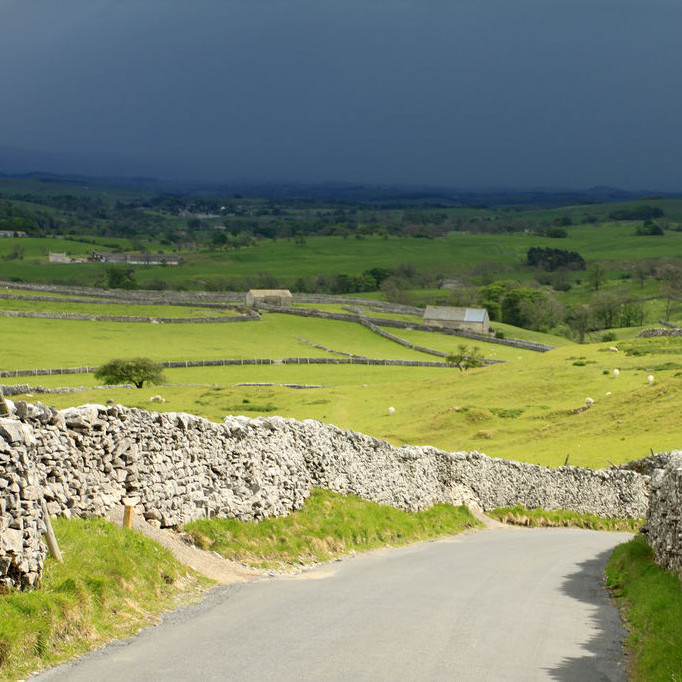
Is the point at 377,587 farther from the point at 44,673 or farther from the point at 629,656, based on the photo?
the point at 44,673

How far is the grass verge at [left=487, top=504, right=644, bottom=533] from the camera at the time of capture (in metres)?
37.7

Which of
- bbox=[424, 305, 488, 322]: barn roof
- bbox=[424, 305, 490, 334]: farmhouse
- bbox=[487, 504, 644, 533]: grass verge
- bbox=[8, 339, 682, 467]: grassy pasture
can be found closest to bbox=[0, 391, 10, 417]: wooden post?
bbox=[487, 504, 644, 533]: grass verge

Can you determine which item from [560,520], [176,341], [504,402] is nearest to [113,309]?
[176,341]

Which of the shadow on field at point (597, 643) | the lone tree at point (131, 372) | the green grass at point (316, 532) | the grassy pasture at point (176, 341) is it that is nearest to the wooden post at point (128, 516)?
the green grass at point (316, 532)

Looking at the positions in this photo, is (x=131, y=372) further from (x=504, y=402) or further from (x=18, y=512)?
(x=18, y=512)

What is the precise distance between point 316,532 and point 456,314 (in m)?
105

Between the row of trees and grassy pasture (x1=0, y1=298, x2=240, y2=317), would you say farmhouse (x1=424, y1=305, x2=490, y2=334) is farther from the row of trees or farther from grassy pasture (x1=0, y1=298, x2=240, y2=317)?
grassy pasture (x1=0, y1=298, x2=240, y2=317)

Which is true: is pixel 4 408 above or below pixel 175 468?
above

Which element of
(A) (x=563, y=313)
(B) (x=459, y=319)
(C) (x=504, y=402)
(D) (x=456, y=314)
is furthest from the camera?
(A) (x=563, y=313)

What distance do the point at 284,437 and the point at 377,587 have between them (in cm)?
573

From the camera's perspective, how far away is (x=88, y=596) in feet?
41.5

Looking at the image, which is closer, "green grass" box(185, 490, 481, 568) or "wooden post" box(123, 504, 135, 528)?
"wooden post" box(123, 504, 135, 528)

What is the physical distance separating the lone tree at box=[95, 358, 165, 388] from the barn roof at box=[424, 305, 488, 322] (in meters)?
56.1

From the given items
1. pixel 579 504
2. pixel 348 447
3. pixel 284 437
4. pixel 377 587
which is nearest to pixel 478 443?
pixel 579 504
